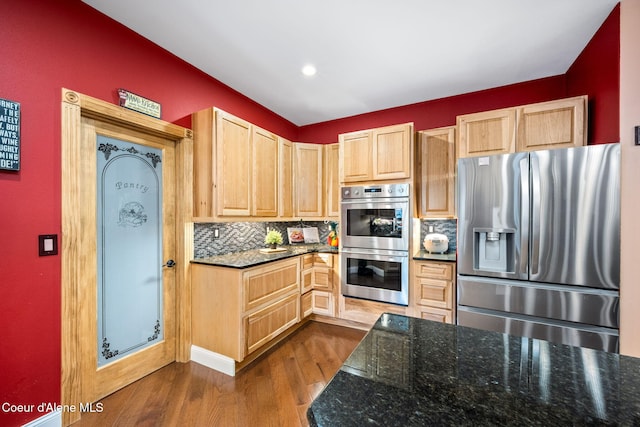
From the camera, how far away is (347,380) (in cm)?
70

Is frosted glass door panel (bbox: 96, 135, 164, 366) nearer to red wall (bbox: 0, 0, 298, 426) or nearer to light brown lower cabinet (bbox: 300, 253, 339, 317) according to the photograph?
red wall (bbox: 0, 0, 298, 426)

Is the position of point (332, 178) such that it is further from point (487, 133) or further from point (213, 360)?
point (213, 360)

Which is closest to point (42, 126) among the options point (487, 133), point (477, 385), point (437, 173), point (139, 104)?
point (139, 104)

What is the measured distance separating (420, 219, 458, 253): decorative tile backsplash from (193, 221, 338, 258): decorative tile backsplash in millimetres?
1323

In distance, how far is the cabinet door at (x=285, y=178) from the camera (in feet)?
11.0

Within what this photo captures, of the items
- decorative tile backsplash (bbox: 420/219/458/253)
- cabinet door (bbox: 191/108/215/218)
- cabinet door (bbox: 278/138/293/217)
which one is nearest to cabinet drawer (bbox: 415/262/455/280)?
decorative tile backsplash (bbox: 420/219/458/253)

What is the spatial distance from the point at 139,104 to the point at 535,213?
322 cm

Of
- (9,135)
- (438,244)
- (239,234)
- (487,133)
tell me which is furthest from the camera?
(239,234)

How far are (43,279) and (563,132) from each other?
4.02m

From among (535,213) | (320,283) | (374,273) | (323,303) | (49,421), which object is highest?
(535,213)

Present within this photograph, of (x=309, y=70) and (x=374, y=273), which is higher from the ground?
(x=309, y=70)

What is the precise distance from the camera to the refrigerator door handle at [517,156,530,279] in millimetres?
2119

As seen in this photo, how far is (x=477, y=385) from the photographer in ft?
2.23

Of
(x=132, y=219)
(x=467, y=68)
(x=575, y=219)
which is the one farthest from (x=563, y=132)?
(x=132, y=219)
